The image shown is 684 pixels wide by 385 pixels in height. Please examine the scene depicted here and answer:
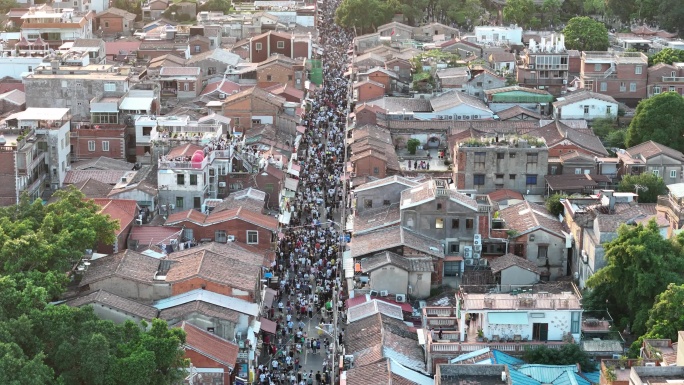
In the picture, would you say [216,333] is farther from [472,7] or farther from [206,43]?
[472,7]

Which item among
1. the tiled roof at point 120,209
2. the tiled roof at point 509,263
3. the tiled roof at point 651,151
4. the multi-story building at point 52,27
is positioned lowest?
the tiled roof at point 509,263

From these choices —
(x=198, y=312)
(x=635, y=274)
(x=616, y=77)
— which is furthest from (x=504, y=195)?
(x=616, y=77)

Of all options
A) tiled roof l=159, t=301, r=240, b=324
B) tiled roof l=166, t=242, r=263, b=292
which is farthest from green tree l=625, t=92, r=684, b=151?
tiled roof l=159, t=301, r=240, b=324

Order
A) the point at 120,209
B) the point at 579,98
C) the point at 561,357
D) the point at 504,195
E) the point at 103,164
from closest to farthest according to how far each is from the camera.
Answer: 1. the point at 561,357
2. the point at 120,209
3. the point at 504,195
4. the point at 103,164
5. the point at 579,98

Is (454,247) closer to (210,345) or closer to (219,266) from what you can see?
(219,266)

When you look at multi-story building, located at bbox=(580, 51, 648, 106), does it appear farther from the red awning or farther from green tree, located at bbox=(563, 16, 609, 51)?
the red awning

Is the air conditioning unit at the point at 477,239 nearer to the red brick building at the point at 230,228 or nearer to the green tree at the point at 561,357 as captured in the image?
the red brick building at the point at 230,228

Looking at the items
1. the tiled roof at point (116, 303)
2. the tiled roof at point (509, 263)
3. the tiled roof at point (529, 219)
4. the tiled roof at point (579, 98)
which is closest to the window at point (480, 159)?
the tiled roof at point (529, 219)

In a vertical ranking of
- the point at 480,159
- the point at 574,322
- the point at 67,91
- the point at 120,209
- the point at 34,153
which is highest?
the point at 67,91
